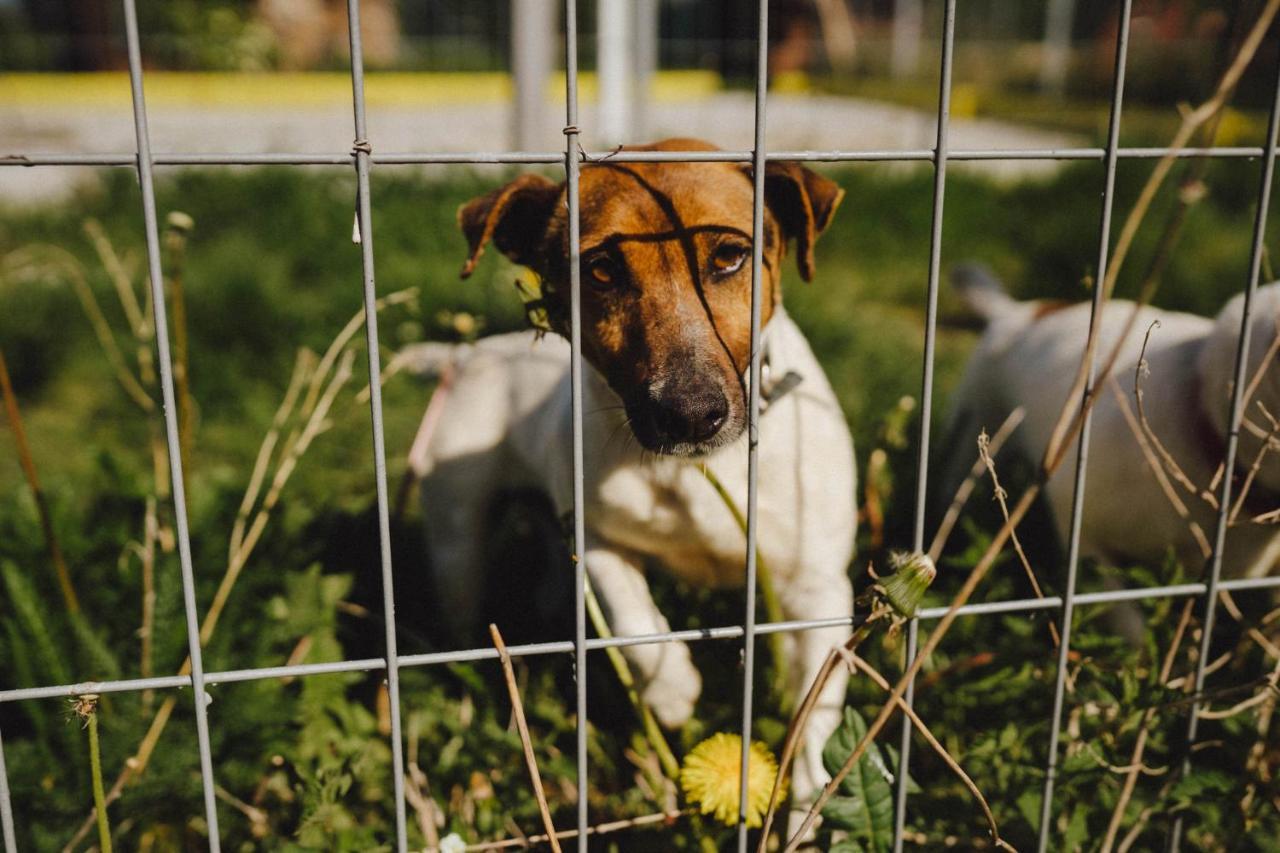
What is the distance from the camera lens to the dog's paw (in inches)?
87.8

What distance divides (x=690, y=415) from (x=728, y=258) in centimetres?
42

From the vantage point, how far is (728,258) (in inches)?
89.2

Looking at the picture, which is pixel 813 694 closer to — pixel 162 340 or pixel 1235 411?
pixel 1235 411

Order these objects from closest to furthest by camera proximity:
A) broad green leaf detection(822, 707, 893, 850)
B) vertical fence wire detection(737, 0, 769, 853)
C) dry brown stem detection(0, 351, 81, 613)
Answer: vertical fence wire detection(737, 0, 769, 853)
broad green leaf detection(822, 707, 893, 850)
dry brown stem detection(0, 351, 81, 613)

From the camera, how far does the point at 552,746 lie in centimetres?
245

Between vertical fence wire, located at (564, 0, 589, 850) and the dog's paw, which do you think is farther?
the dog's paw

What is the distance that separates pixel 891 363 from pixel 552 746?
10.2 ft

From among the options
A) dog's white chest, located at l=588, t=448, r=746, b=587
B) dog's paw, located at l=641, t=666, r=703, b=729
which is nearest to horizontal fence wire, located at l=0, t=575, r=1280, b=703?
dog's paw, located at l=641, t=666, r=703, b=729

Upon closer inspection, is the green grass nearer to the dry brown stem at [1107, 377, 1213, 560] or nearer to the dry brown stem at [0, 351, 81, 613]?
the dry brown stem at [0, 351, 81, 613]

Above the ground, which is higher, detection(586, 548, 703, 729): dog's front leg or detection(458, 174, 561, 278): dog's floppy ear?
detection(458, 174, 561, 278): dog's floppy ear

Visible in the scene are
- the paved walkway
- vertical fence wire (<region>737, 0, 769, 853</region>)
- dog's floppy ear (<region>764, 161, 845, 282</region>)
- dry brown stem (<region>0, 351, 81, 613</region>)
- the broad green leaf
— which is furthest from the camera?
the paved walkway

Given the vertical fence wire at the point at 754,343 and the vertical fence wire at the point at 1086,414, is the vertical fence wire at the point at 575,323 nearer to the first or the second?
the vertical fence wire at the point at 754,343

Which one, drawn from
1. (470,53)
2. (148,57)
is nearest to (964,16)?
(470,53)

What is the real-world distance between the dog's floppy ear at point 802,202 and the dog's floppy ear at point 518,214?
0.46 meters
